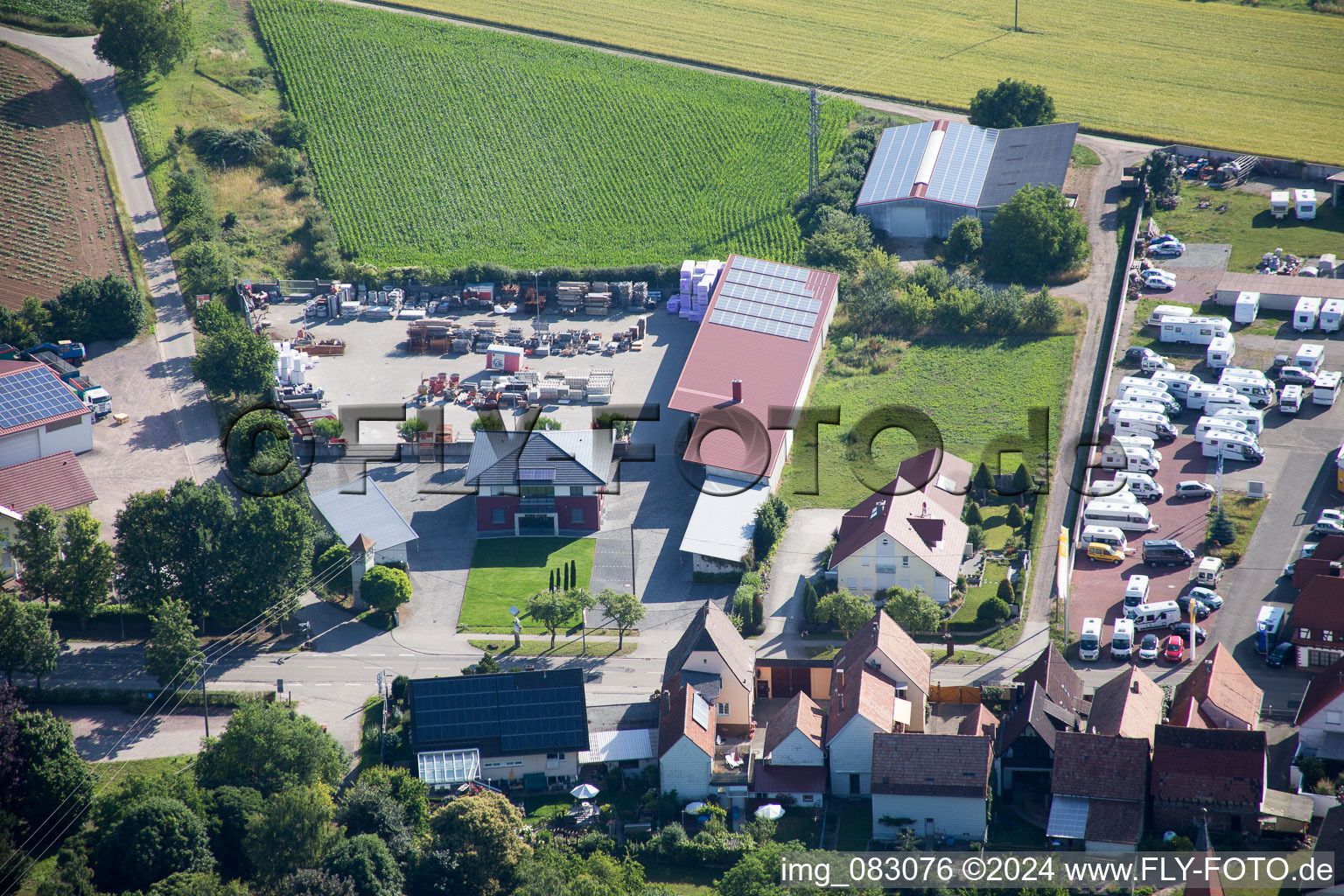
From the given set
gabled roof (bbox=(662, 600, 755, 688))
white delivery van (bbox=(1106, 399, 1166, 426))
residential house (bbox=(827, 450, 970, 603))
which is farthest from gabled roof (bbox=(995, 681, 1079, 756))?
white delivery van (bbox=(1106, 399, 1166, 426))

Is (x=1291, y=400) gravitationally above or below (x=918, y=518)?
above

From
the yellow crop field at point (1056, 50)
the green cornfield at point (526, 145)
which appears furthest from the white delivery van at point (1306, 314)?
the green cornfield at point (526, 145)

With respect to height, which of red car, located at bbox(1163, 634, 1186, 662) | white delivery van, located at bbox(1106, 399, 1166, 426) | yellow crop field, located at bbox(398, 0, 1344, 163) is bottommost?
red car, located at bbox(1163, 634, 1186, 662)

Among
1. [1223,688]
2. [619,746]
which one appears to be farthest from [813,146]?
[619,746]

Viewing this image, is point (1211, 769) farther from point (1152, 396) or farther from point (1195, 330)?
point (1195, 330)

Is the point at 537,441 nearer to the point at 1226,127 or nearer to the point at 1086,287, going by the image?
the point at 1086,287

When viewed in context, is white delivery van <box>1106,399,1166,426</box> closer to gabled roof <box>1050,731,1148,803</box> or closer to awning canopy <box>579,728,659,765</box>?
gabled roof <box>1050,731,1148,803</box>
